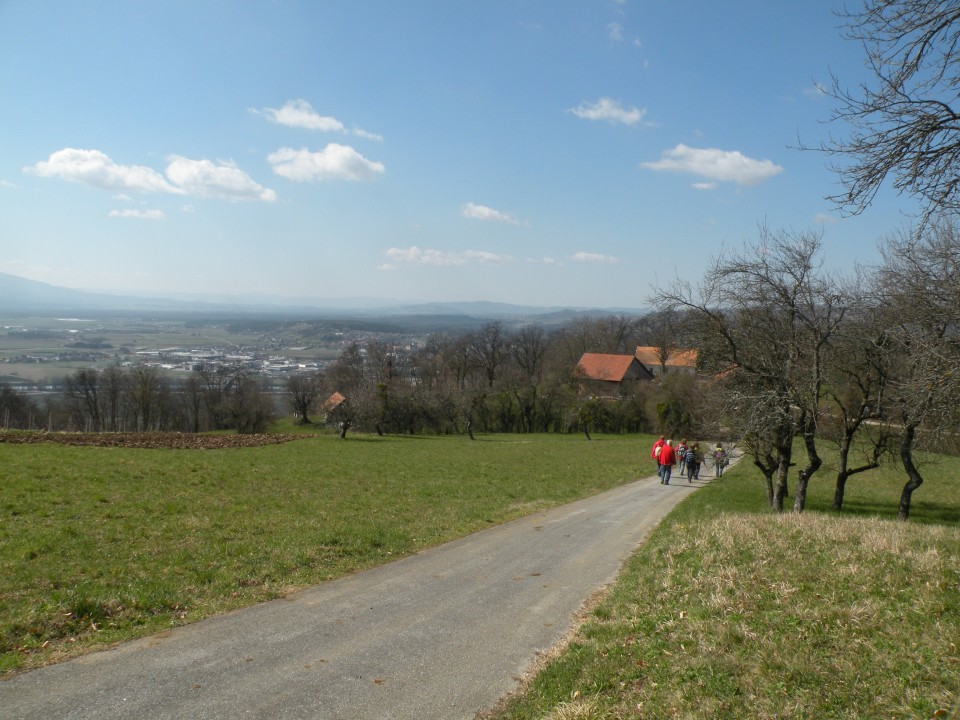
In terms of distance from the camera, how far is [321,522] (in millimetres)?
14133

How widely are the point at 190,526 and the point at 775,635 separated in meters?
10.9

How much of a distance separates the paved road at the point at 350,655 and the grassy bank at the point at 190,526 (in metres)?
0.69

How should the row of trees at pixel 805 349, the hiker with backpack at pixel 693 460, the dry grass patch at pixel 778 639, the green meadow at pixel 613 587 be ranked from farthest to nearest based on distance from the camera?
the hiker with backpack at pixel 693 460
the row of trees at pixel 805 349
the green meadow at pixel 613 587
the dry grass patch at pixel 778 639

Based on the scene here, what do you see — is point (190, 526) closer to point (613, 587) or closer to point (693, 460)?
point (613, 587)

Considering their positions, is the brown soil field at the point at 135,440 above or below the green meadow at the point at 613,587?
below

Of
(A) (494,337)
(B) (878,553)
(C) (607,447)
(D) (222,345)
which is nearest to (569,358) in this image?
(A) (494,337)

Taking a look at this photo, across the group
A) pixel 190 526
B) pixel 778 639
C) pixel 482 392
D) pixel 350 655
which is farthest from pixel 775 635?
pixel 482 392

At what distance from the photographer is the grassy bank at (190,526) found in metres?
7.86

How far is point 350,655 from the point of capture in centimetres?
679

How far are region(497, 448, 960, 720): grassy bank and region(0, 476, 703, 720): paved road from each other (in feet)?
2.18

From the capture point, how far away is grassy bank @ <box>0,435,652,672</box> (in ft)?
25.8

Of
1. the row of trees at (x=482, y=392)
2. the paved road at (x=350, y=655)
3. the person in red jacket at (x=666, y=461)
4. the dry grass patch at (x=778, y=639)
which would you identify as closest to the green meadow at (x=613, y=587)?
the dry grass patch at (x=778, y=639)

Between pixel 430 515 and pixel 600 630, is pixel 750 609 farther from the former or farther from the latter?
pixel 430 515

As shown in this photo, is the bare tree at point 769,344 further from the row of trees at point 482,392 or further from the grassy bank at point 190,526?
the row of trees at point 482,392
